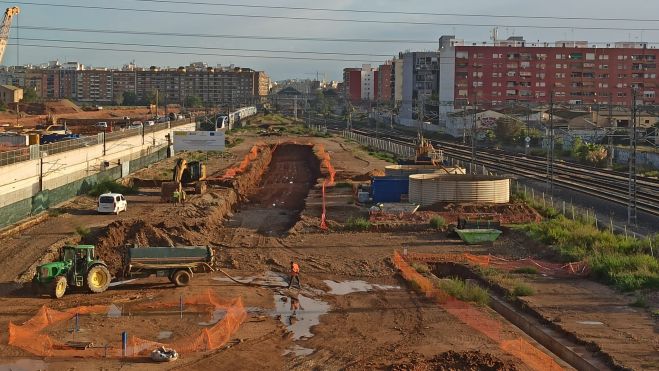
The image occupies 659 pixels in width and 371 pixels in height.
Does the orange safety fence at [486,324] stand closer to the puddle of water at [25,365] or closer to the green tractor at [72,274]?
the green tractor at [72,274]

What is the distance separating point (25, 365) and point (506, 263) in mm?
16325

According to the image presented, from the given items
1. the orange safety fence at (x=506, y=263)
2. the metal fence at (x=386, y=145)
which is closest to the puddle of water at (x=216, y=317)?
the orange safety fence at (x=506, y=263)

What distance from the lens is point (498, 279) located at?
23.6 metres

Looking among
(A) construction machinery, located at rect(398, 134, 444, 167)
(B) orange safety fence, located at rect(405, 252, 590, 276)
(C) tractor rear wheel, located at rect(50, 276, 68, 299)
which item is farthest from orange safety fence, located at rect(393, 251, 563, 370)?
(A) construction machinery, located at rect(398, 134, 444, 167)

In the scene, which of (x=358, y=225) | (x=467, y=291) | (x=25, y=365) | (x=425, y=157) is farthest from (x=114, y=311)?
(x=425, y=157)

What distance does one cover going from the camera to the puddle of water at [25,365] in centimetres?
1467

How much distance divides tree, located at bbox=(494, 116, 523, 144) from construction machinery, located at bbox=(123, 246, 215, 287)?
7313 cm

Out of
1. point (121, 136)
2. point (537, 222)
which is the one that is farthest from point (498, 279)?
point (121, 136)

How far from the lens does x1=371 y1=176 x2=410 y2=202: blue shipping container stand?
4091cm

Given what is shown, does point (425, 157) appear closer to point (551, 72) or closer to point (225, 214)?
point (225, 214)

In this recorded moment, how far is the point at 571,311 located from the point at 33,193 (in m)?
24.7

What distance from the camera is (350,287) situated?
2322cm

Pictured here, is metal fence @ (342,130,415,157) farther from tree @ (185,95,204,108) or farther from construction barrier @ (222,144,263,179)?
tree @ (185,95,204,108)

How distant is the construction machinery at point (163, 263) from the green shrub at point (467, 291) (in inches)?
275
